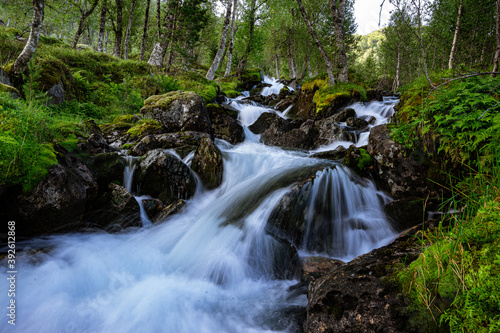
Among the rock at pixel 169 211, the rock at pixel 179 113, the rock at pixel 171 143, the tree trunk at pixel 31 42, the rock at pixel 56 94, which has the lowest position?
the rock at pixel 169 211

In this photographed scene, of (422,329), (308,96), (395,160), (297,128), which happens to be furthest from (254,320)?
(308,96)

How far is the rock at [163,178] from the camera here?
5.70 metres

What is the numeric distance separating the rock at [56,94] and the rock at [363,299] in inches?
399

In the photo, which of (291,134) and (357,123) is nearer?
(357,123)

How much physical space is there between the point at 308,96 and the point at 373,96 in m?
3.40

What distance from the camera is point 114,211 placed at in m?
4.77

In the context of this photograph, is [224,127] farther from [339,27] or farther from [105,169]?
[339,27]

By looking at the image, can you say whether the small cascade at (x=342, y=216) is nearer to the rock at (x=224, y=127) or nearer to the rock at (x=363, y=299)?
the rock at (x=363, y=299)

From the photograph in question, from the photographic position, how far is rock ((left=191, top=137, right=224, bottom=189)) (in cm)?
648

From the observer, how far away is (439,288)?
176 cm

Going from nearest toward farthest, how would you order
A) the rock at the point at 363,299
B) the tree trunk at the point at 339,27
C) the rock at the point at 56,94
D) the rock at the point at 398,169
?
the rock at the point at 363,299 → the rock at the point at 398,169 → the rock at the point at 56,94 → the tree trunk at the point at 339,27

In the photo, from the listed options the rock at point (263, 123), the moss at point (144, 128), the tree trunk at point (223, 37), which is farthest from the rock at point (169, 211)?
the tree trunk at point (223, 37)

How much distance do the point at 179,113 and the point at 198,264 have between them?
6216 mm

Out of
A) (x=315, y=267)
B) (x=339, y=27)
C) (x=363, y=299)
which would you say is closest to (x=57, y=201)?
(x=315, y=267)
